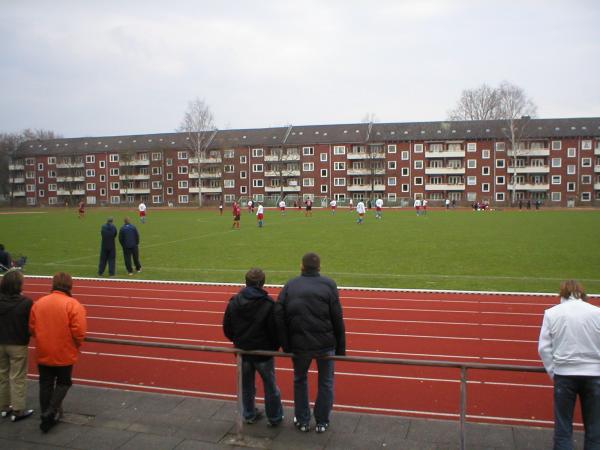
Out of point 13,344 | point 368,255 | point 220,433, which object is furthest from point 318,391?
point 368,255

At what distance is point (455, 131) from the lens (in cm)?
7738

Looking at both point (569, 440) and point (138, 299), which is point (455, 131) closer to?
point (138, 299)

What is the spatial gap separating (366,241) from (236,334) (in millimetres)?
19082

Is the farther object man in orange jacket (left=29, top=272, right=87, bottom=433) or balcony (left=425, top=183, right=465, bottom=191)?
balcony (left=425, top=183, right=465, bottom=191)

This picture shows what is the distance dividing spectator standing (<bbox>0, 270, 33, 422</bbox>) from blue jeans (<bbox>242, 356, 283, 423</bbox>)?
229cm

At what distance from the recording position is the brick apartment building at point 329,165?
73.9 metres

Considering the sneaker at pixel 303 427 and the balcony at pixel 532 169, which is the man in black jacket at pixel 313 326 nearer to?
the sneaker at pixel 303 427

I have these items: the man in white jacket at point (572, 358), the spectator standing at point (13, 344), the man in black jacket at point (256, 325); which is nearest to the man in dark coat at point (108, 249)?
the spectator standing at point (13, 344)

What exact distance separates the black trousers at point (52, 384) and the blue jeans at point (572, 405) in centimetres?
457

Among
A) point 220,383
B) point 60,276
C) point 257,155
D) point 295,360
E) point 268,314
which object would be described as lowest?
point 220,383

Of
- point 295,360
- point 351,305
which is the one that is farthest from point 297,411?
point 351,305

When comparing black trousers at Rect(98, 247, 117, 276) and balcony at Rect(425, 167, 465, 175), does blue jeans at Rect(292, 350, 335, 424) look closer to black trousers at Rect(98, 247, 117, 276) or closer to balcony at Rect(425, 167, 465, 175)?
black trousers at Rect(98, 247, 117, 276)

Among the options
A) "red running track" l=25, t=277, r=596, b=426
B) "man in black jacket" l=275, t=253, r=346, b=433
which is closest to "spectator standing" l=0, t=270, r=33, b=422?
"red running track" l=25, t=277, r=596, b=426

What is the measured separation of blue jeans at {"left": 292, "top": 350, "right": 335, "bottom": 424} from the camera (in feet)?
16.7
